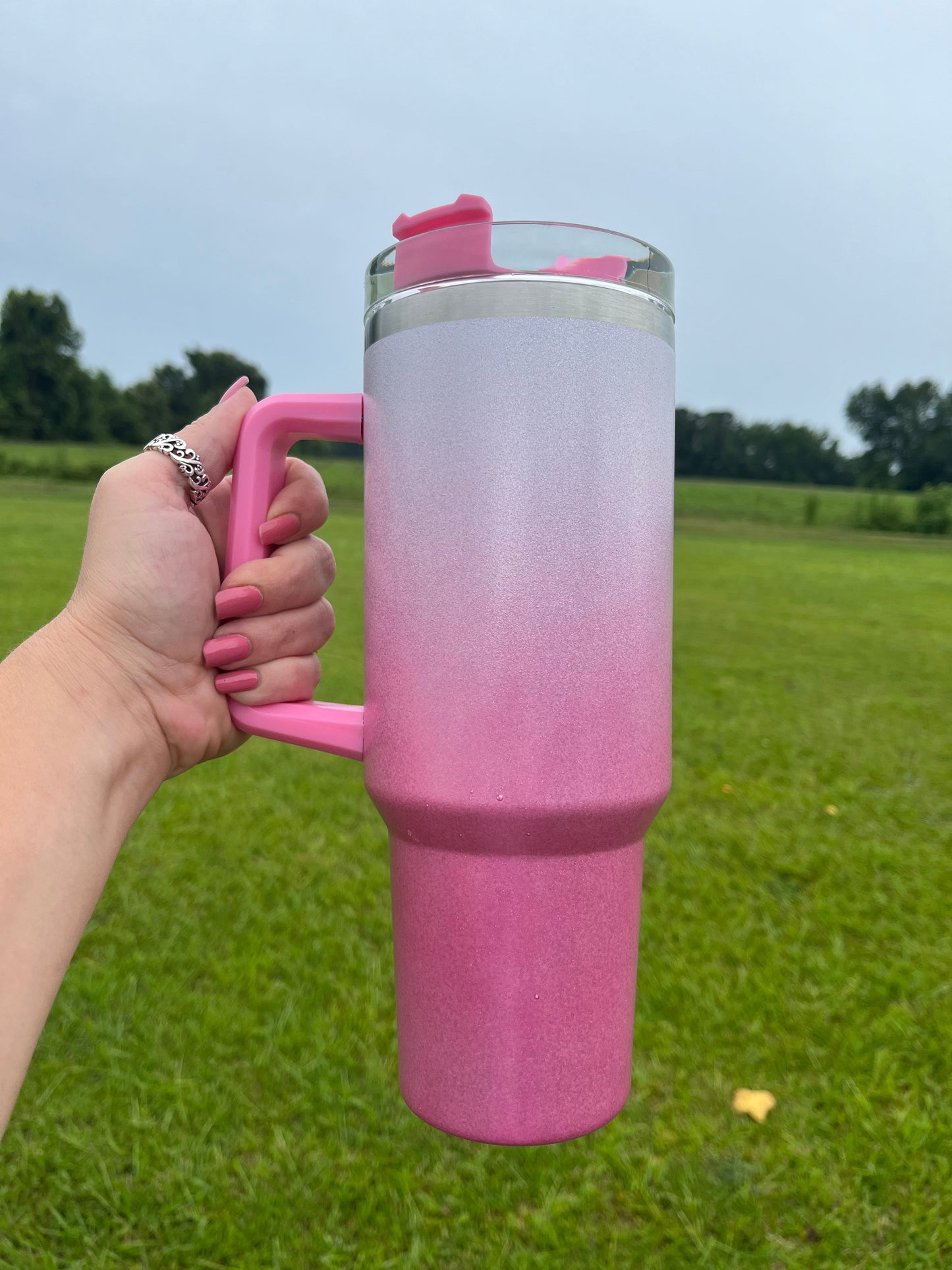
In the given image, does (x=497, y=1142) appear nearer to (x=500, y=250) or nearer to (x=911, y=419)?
(x=500, y=250)

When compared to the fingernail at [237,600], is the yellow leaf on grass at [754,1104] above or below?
below

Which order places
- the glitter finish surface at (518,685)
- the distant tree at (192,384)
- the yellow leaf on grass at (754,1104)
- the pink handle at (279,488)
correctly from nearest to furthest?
the glitter finish surface at (518,685)
the pink handle at (279,488)
the yellow leaf on grass at (754,1104)
the distant tree at (192,384)

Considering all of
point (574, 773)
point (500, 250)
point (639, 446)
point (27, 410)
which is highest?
point (27, 410)

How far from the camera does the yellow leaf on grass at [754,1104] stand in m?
2.27

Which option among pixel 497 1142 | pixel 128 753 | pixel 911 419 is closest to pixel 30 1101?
pixel 128 753

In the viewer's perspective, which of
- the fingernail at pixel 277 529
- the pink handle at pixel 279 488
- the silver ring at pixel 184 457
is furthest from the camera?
the silver ring at pixel 184 457

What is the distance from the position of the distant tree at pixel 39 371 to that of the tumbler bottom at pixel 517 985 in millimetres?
35082

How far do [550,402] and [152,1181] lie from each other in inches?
76.3

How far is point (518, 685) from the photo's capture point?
2.96ft

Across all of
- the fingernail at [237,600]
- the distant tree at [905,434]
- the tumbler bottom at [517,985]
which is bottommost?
the tumbler bottom at [517,985]

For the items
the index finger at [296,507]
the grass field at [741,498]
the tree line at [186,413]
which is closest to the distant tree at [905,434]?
the tree line at [186,413]

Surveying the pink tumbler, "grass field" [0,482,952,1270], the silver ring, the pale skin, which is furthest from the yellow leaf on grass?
the silver ring

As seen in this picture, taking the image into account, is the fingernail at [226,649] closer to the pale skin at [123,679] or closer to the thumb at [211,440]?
the pale skin at [123,679]

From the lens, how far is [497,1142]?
3.21 ft
